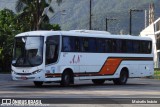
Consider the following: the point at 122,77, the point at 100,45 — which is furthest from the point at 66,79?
the point at 122,77

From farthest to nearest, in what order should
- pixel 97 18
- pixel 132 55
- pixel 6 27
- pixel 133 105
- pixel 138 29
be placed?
pixel 138 29, pixel 97 18, pixel 6 27, pixel 132 55, pixel 133 105

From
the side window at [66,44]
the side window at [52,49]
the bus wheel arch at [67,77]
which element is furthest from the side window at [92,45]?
the side window at [52,49]

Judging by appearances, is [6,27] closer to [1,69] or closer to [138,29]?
[1,69]

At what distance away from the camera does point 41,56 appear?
27656 millimetres

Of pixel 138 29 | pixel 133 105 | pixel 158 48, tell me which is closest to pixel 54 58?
pixel 133 105

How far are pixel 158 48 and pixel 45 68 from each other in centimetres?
8434

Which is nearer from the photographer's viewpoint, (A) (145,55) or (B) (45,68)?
(B) (45,68)

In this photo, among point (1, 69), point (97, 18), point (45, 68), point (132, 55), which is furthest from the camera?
point (97, 18)

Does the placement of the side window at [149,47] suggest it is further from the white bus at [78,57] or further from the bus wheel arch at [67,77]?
the bus wheel arch at [67,77]

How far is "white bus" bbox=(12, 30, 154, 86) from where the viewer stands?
27.8 meters

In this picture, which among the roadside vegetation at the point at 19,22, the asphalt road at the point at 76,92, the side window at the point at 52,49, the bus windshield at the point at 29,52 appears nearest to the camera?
the asphalt road at the point at 76,92

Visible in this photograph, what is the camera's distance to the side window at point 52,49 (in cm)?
2792

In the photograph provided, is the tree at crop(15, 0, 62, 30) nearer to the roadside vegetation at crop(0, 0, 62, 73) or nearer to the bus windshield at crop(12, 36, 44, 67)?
the roadside vegetation at crop(0, 0, 62, 73)

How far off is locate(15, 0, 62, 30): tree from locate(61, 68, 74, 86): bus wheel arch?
931 inches
